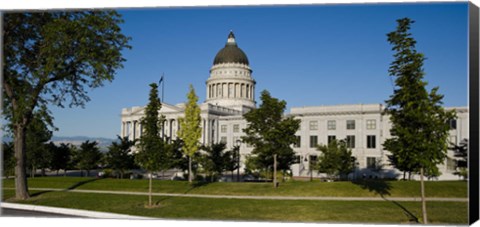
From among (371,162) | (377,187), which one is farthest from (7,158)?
(371,162)

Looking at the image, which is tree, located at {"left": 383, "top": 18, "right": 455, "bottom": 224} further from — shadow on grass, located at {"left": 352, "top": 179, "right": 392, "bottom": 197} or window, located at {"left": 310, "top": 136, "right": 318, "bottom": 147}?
window, located at {"left": 310, "top": 136, "right": 318, "bottom": 147}

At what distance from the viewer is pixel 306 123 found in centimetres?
7119

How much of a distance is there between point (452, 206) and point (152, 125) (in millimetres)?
16500

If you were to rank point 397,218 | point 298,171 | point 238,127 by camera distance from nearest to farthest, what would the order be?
point 397,218 < point 298,171 < point 238,127

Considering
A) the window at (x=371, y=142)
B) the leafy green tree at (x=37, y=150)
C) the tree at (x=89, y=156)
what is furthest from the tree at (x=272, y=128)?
the window at (x=371, y=142)

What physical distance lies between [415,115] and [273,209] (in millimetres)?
8352

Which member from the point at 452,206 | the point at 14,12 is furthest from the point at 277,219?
the point at 14,12

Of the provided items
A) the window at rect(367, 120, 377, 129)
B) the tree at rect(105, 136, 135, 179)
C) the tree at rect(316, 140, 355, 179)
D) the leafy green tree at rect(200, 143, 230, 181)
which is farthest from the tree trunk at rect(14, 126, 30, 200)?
the window at rect(367, 120, 377, 129)

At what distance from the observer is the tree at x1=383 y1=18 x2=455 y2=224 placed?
1930cm

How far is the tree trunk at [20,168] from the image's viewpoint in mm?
29156

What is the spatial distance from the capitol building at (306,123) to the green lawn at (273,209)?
10.5 metres

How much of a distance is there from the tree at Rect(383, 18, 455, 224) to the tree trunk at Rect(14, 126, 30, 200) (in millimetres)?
22435

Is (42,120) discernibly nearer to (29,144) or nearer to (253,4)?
(253,4)

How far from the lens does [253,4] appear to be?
22312mm
